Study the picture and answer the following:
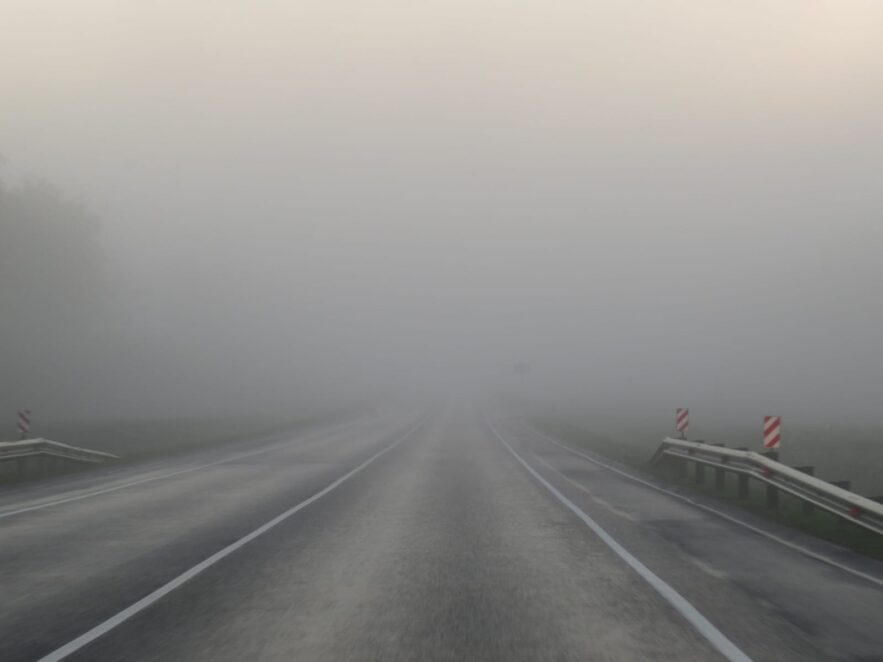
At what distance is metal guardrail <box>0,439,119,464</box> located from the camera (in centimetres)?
1716

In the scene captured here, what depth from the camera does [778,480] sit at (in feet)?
40.2

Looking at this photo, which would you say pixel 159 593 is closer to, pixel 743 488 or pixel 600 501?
pixel 600 501

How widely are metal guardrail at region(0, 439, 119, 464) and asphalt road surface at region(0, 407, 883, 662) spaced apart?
3.55m

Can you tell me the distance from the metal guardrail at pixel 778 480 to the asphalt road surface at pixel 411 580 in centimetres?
76

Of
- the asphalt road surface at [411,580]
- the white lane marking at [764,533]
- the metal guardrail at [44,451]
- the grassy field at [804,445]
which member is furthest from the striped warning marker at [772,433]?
the metal guardrail at [44,451]

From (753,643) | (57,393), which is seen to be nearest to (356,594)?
(753,643)

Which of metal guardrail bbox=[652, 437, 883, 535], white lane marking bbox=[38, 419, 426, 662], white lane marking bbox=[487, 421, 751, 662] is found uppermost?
metal guardrail bbox=[652, 437, 883, 535]

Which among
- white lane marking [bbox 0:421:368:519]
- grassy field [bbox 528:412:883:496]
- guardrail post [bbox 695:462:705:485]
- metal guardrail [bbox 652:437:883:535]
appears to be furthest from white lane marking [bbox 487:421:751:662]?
white lane marking [bbox 0:421:368:519]

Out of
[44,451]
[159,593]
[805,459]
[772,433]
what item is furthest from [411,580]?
[805,459]

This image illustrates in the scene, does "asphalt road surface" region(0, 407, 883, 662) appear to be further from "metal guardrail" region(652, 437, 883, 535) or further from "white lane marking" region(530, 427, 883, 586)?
"metal guardrail" region(652, 437, 883, 535)

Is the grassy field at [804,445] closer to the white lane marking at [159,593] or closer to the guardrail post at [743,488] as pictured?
the guardrail post at [743,488]

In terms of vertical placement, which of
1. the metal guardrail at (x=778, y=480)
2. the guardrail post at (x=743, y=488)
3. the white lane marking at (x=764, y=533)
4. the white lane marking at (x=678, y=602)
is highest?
the metal guardrail at (x=778, y=480)

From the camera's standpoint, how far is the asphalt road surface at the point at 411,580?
5340 millimetres

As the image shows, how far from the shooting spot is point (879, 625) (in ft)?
19.3
